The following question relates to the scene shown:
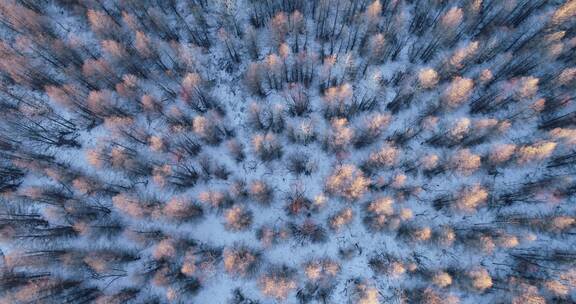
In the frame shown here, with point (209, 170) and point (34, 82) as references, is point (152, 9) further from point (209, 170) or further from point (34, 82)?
point (209, 170)

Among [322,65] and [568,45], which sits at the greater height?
[322,65]

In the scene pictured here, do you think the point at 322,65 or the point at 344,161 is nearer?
the point at 344,161

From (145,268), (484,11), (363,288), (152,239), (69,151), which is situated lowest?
(363,288)

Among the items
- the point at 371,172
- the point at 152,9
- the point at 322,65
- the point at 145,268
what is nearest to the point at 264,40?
the point at 322,65

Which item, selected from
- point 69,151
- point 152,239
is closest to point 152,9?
point 69,151

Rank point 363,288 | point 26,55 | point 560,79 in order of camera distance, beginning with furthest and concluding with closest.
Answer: point 26,55 < point 560,79 < point 363,288

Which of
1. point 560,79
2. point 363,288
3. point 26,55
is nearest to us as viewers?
point 363,288
